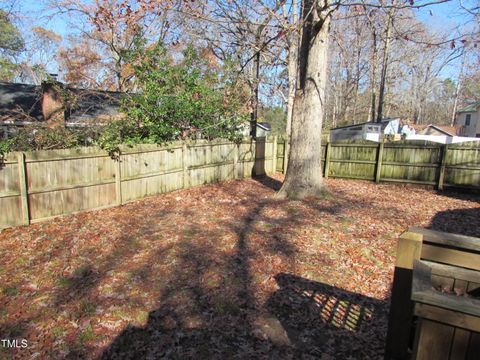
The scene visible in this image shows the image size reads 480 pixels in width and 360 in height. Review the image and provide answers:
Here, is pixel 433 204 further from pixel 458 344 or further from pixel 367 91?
pixel 367 91

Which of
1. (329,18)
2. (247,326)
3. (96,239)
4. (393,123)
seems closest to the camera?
(247,326)

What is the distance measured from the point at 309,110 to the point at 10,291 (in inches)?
275

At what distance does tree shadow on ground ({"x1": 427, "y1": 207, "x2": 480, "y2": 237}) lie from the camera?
20.8ft

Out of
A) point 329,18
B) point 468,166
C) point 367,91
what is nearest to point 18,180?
point 329,18

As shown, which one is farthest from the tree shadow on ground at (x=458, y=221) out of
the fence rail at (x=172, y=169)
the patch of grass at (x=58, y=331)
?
the patch of grass at (x=58, y=331)

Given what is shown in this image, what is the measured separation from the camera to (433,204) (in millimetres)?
8516

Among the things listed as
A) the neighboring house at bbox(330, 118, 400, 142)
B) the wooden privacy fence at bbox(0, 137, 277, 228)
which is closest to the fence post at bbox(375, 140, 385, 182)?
the wooden privacy fence at bbox(0, 137, 277, 228)

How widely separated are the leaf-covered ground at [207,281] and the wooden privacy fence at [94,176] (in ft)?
1.20

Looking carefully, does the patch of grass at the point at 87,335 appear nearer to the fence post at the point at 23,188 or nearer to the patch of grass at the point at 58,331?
the patch of grass at the point at 58,331

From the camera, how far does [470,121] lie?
38344 millimetres

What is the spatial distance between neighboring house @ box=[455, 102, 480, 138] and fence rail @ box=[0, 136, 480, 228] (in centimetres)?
2998

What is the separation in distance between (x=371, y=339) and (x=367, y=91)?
152 feet

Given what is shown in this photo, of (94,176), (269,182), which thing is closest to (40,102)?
(94,176)

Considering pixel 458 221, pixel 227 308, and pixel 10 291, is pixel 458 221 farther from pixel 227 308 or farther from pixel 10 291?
pixel 10 291
